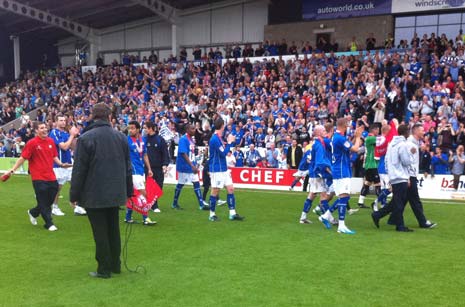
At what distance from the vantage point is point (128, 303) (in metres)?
5.30

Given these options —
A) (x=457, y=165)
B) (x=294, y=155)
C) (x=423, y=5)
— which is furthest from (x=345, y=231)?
(x=423, y=5)

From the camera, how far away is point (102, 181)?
602cm

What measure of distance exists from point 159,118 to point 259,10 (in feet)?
36.7

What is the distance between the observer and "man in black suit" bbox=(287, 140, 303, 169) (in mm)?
16938

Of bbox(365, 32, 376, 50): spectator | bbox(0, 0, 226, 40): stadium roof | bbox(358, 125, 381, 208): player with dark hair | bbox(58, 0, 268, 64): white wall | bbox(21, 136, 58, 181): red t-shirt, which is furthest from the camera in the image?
bbox(0, 0, 226, 40): stadium roof

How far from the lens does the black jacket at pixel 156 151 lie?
1151cm

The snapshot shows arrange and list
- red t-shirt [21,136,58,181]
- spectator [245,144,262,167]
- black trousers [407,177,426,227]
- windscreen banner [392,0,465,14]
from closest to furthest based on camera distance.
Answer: red t-shirt [21,136,58,181], black trousers [407,177,426,227], spectator [245,144,262,167], windscreen banner [392,0,465,14]

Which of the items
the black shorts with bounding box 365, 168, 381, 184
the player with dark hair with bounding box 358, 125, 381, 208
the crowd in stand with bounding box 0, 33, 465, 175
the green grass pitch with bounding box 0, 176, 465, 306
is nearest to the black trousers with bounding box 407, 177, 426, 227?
the green grass pitch with bounding box 0, 176, 465, 306

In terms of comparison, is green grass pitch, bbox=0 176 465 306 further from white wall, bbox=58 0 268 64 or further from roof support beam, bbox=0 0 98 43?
roof support beam, bbox=0 0 98 43

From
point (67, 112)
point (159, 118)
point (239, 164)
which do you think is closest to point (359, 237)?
point (239, 164)

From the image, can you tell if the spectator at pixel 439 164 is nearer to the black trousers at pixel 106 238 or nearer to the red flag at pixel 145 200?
the red flag at pixel 145 200

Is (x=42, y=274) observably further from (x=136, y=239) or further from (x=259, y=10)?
(x=259, y=10)

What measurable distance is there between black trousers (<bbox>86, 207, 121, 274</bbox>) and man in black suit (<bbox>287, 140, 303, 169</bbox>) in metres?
11.2

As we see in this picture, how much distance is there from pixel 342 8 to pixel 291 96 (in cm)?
843
